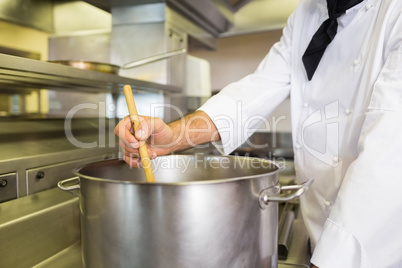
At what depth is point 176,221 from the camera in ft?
1.52

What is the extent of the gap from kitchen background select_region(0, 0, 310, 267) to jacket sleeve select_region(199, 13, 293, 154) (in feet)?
1.21

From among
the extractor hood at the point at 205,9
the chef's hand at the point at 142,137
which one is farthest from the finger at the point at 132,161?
the extractor hood at the point at 205,9

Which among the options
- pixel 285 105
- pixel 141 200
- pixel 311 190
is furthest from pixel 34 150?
pixel 285 105

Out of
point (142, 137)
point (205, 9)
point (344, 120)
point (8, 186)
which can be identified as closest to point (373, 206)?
point (344, 120)

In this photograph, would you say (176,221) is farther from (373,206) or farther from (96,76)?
(96,76)

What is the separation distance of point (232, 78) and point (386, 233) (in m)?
2.18

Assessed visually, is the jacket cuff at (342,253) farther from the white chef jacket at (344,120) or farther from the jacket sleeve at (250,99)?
the jacket sleeve at (250,99)

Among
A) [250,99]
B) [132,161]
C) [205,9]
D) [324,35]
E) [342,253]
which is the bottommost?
[342,253]

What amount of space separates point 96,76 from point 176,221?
2.22ft

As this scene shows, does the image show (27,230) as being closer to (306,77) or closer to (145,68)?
(306,77)

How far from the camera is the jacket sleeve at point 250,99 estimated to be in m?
0.96

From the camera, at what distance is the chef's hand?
2.13ft

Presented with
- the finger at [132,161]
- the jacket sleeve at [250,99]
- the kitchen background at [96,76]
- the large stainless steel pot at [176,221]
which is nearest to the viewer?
the large stainless steel pot at [176,221]

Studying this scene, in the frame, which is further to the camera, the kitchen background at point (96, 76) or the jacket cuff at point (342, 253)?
the kitchen background at point (96, 76)
